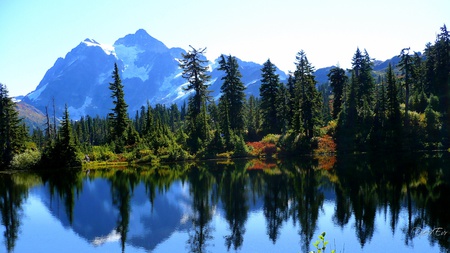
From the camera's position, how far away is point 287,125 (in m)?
71.8

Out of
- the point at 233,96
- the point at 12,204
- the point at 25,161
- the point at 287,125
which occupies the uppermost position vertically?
the point at 233,96

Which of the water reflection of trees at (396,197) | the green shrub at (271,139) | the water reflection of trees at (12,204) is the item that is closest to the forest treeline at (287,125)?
the green shrub at (271,139)

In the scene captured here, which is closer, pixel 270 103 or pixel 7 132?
pixel 7 132

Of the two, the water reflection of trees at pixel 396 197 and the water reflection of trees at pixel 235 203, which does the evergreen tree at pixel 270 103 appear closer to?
the water reflection of trees at pixel 235 203

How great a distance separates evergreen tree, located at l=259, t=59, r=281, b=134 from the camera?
74269 mm

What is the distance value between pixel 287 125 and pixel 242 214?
164 ft

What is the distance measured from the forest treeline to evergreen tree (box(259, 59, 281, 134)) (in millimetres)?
197

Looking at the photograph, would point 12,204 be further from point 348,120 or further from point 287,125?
point 348,120

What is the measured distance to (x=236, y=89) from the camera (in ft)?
247

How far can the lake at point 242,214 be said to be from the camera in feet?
59.5

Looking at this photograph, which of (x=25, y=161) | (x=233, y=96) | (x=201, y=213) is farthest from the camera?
(x=233, y=96)

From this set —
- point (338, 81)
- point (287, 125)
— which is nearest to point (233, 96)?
point (287, 125)

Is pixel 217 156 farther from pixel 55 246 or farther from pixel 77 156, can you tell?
pixel 55 246

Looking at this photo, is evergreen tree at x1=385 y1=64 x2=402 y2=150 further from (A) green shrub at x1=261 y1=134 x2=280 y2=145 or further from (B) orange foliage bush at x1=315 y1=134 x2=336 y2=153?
(A) green shrub at x1=261 y1=134 x2=280 y2=145
